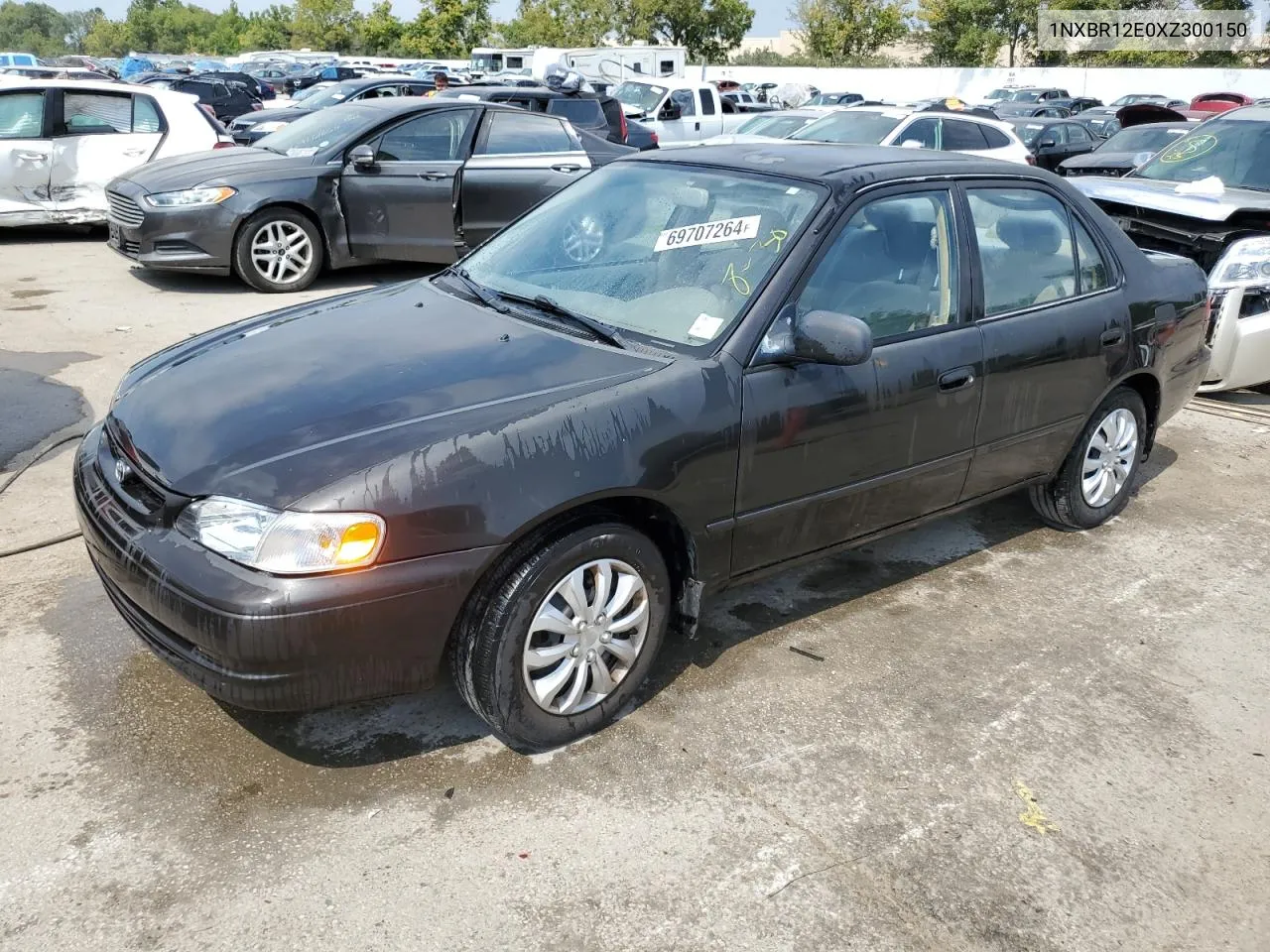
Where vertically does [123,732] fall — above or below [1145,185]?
below

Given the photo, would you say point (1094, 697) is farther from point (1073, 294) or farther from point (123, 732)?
point (123, 732)

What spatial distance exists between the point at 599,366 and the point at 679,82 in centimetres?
1857

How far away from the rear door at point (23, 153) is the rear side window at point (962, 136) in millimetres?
9425

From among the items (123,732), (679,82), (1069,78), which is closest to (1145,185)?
(123,732)

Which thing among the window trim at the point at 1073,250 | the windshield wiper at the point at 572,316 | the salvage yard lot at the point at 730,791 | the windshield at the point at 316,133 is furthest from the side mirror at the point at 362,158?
the window trim at the point at 1073,250

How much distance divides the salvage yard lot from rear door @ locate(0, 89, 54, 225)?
287 inches

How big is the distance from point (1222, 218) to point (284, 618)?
618 cm

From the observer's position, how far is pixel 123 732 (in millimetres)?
3219

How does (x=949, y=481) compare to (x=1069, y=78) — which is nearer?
(x=949, y=481)

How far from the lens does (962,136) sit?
13.1 metres

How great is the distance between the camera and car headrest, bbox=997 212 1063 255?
4.29 meters

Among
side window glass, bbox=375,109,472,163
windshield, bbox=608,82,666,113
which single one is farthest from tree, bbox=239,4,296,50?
side window glass, bbox=375,109,472,163

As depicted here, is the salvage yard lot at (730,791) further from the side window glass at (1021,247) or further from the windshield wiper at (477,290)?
the windshield wiper at (477,290)

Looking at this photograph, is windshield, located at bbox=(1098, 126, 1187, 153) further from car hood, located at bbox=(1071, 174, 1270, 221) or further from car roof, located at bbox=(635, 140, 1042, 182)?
car roof, located at bbox=(635, 140, 1042, 182)
